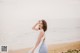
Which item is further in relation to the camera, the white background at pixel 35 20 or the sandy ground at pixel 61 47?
the sandy ground at pixel 61 47

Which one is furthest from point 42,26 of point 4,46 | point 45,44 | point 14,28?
point 4,46

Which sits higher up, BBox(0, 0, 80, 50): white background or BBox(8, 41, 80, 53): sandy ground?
BBox(0, 0, 80, 50): white background

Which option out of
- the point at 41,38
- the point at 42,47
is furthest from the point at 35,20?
the point at 42,47

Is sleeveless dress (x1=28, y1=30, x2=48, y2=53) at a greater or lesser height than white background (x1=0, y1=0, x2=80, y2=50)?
lesser

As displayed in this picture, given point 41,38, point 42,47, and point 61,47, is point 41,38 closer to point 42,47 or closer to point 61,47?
point 42,47

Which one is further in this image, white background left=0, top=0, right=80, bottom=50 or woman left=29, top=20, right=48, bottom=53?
woman left=29, top=20, right=48, bottom=53

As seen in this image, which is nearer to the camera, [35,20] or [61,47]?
[35,20]

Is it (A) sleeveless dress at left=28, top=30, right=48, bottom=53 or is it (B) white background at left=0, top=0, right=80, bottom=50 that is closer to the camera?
(B) white background at left=0, top=0, right=80, bottom=50

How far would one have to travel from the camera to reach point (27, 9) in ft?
6.35

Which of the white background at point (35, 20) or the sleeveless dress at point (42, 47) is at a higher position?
the white background at point (35, 20)

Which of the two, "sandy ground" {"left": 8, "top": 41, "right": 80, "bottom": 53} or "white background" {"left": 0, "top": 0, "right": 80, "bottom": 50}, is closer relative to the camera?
"white background" {"left": 0, "top": 0, "right": 80, "bottom": 50}

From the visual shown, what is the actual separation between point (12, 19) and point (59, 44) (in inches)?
28.1

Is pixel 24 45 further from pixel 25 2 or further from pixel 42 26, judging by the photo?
pixel 25 2

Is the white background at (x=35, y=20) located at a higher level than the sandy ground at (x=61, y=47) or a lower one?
higher
